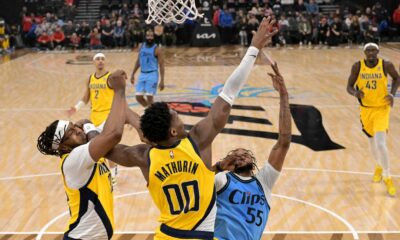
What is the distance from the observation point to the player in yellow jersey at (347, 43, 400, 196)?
8.99 meters

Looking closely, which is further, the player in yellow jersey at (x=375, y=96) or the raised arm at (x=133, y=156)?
the player in yellow jersey at (x=375, y=96)

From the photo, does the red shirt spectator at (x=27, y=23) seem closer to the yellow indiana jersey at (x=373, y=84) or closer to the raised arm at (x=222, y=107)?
the yellow indiana jersey at (x=373, y=84)

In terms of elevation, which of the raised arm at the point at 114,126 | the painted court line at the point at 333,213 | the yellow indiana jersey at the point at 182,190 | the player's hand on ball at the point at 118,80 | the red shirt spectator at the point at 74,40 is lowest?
the red shirt spectator at the point at 74,40

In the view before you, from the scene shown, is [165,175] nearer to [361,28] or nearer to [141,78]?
[141,78]

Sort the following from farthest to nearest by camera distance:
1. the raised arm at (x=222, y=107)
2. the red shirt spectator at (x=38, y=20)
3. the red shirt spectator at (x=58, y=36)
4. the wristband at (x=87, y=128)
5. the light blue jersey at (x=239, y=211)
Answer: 1. the red shirt spectator at (x=38, y=20)
2. the red shirt spectator at (x=58, y=36)
3. the wristband at (x=87, y=128)
4. the light blue jersey at (x=239, y=211)
5. the raised arm at (x=222, y=107)

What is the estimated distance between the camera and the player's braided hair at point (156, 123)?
369 cm

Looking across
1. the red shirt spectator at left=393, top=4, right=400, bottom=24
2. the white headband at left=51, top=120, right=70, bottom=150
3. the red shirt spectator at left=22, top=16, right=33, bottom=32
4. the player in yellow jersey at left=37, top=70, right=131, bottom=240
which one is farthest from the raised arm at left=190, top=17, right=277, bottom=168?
the red shirt spectator at left=393, top=4, right=400, bottom=24

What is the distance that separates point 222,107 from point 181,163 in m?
0.43

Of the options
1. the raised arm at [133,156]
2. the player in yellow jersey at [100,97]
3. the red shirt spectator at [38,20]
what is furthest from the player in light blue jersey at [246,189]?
the red shirt spectator at [38,20]

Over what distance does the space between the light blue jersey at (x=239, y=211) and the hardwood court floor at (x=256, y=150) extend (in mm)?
3154

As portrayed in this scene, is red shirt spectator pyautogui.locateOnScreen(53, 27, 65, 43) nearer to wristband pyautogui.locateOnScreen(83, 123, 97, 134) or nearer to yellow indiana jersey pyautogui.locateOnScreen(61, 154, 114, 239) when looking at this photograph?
wristband pyautogui.locateOnScreen(83, 123, 97, 134)

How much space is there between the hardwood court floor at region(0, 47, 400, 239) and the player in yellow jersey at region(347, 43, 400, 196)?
2.03 feet

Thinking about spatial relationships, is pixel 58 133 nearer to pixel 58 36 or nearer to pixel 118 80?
pixel 118 80

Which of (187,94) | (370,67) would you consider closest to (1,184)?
(370,67)
